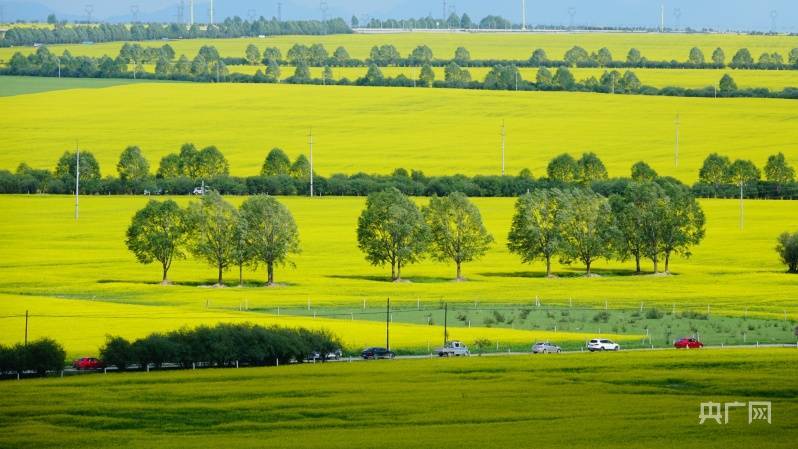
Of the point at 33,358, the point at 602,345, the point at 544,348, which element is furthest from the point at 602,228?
the point at 33,358

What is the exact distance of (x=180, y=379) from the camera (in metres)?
62.2

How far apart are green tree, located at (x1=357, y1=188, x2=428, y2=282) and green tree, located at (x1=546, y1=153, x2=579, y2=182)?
37412mm

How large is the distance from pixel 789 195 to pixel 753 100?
179 feet

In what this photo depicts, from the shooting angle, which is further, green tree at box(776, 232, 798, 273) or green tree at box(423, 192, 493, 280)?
green tree at box(423, 192, 493, 280)

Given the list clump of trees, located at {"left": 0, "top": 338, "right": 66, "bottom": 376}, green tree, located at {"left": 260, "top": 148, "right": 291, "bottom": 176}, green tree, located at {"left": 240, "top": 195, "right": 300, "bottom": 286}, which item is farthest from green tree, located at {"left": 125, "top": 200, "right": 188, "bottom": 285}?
green tree, located at {"left": 260, "top": 148, "right": 291, "bottom": 176}

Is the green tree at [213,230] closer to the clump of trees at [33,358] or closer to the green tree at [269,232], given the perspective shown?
the green tree at [269,232]

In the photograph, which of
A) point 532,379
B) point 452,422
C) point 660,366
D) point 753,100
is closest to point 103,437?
point 452,422

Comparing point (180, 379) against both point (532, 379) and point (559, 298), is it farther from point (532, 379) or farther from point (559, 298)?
point (559, 298)

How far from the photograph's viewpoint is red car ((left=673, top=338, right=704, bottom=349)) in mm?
71875

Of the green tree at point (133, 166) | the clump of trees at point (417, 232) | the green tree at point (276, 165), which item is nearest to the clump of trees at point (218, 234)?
the clump of trees at point (417, 232)

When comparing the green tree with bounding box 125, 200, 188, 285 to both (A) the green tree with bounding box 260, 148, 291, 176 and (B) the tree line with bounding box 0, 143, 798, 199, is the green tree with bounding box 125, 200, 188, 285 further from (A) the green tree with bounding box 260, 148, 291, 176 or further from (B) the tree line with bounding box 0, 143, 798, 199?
(A) the green tree with bounding box 260, 148, 291, 176

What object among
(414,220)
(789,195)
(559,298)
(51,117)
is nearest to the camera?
(559,298)

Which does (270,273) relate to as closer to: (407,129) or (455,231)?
(455,231)

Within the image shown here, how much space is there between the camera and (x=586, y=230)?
105312mm
